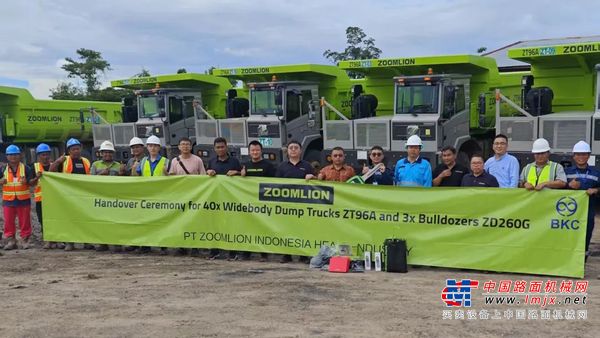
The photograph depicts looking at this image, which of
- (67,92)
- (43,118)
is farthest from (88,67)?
(43,118)

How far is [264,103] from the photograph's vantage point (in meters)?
16.2

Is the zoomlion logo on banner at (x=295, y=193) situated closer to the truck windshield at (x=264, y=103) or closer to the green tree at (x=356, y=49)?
the truck windshield at (x=264, y=103)

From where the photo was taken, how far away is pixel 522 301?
5.70m

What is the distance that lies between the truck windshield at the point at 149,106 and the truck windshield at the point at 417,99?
8269 millimetres

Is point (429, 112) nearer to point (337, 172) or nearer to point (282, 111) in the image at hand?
point (282, 111)

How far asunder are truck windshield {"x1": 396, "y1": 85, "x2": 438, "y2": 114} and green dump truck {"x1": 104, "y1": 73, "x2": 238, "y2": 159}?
5585mm

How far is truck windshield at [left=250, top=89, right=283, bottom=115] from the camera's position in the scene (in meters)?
16.0

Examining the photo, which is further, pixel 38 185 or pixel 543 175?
pixel 38 185

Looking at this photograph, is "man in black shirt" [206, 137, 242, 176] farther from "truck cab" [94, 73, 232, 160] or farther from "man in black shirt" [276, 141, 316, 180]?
"truck cab" [94, 73, 232, 160]

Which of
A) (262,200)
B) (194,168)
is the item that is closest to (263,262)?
(262,200)

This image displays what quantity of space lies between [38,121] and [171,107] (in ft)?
21.3

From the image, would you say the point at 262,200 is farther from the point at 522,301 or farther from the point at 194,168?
the point at 522,301

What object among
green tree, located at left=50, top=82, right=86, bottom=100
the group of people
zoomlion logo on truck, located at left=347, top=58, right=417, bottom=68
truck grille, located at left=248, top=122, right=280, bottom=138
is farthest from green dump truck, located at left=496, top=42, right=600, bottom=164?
green tree, located at left=50, top=82, right=86, bottom=100

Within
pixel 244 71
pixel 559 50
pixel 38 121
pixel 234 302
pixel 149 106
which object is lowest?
pixel 234 302
